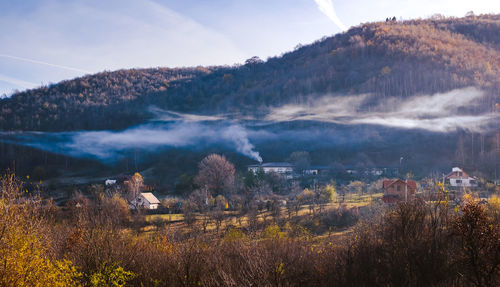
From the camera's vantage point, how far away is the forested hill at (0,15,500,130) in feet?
383

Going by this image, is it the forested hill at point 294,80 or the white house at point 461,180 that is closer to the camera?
the white house at point 461,180

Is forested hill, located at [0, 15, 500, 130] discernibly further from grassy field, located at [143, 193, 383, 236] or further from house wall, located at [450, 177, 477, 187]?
grassy field, located at [143, 193, 383, 236]

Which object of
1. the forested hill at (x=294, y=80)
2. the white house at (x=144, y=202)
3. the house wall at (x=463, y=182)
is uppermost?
the forested hill at (x=294, y=80)

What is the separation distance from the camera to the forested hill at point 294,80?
383 feet

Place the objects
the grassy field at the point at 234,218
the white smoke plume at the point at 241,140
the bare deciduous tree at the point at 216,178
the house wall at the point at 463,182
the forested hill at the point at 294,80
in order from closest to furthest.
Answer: the grassy field at the point at 234,218
the house wall at the point at 463,182
the bare deciduous tree at the point at 216,178
the white smoke plume at the point at 241,140
the forested hill at the point at 294,80

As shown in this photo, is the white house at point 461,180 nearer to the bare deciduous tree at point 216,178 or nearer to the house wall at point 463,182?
the house wall at point 463,182

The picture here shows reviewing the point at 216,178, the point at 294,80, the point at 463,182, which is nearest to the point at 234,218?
the point at 216,178

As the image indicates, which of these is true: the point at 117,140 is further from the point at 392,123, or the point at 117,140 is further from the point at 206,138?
the point at 392,123

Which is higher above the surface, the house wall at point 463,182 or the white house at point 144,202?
A: the white house at point 144,202

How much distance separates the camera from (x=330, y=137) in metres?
94.5

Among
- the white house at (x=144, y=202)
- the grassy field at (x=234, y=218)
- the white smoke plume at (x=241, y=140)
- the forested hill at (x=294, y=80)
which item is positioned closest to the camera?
the grassy field at (x=234, y=218)

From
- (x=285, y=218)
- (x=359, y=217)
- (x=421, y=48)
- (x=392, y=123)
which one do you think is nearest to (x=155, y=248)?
(x=285, y=218)

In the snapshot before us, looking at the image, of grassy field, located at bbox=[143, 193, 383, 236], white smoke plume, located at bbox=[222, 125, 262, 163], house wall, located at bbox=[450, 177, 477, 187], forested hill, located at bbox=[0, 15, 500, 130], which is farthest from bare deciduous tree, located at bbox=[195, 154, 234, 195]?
forested hill, located at bbox=[0, 15, 500, 130]

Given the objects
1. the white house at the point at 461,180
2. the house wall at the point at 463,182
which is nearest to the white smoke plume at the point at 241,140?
the white house at the point at 461,180
